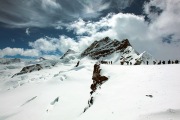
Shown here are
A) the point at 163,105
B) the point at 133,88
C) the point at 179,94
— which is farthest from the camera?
the point at 133,88

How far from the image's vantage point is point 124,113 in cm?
1914

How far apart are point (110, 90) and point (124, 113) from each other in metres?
9.68

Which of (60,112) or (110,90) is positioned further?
(60,112)

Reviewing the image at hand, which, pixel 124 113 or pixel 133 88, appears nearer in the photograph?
pixel 124 113

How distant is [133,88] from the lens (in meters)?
26.0

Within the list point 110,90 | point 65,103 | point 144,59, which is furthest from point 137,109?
point 144,59

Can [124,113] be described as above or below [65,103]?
above

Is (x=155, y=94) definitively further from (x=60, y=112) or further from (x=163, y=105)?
(x=60, y=112)

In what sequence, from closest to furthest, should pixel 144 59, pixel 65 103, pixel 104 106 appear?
pixel 104 106
pixel 65 103
pixel 144 59

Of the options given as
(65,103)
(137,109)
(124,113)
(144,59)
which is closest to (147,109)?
(137,109)

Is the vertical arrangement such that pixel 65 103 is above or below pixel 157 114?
below

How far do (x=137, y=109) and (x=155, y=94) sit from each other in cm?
407

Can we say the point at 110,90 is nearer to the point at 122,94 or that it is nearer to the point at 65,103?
the point at 122,94

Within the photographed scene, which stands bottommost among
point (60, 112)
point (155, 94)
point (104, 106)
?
point (60, 112)
